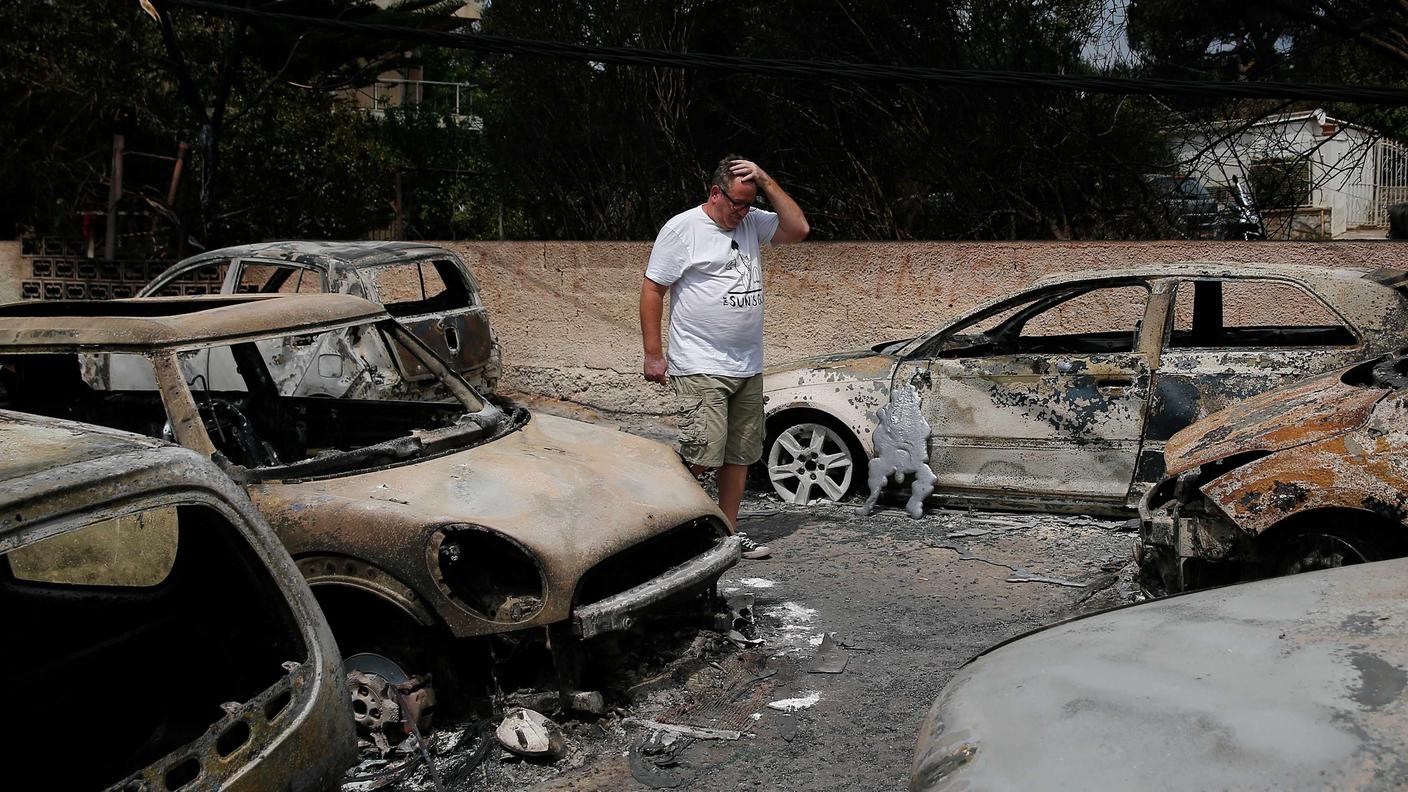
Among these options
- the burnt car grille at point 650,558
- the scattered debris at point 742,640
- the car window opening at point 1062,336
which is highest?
the car window opening at point 1062,336

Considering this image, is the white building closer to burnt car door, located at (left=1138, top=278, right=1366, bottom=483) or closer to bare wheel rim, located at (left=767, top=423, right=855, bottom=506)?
burnt car door, located at (left=1138, top=278, right=1366, bottom=483)

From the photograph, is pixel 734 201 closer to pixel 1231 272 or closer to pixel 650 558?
pixel 650 558

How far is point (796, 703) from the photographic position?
478 centimetres

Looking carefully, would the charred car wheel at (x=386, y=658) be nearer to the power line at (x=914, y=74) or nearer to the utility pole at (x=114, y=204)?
the power line at (x=914, y=74)

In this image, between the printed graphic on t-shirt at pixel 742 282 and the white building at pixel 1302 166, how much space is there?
17.0 feet

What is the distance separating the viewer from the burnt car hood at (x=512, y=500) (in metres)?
4.30

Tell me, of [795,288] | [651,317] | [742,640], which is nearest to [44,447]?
[742,640]

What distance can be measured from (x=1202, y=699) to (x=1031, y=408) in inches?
195

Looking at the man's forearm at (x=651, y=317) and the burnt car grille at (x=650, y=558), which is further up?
the man's forearm at (x=651, y=317)

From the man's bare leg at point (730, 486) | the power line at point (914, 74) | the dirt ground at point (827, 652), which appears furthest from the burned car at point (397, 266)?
the man's bare leg at point (730, 486)

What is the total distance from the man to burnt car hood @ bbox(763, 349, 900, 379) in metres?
1.38

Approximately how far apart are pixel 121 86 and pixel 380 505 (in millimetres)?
13287

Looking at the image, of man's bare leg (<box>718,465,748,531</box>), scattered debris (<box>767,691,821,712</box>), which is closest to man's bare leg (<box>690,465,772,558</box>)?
man's bare leg (<box>718,465,748,531</box>)

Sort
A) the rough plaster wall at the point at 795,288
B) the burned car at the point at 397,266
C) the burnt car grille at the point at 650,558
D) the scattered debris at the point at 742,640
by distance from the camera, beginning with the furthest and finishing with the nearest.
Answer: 1. the rough plaster wall at the point at 795,288
2. the burned car at the point at 397,266
3. the scattered debris at the point at 742,640
4. the burnt car grille at the point at 650,558
